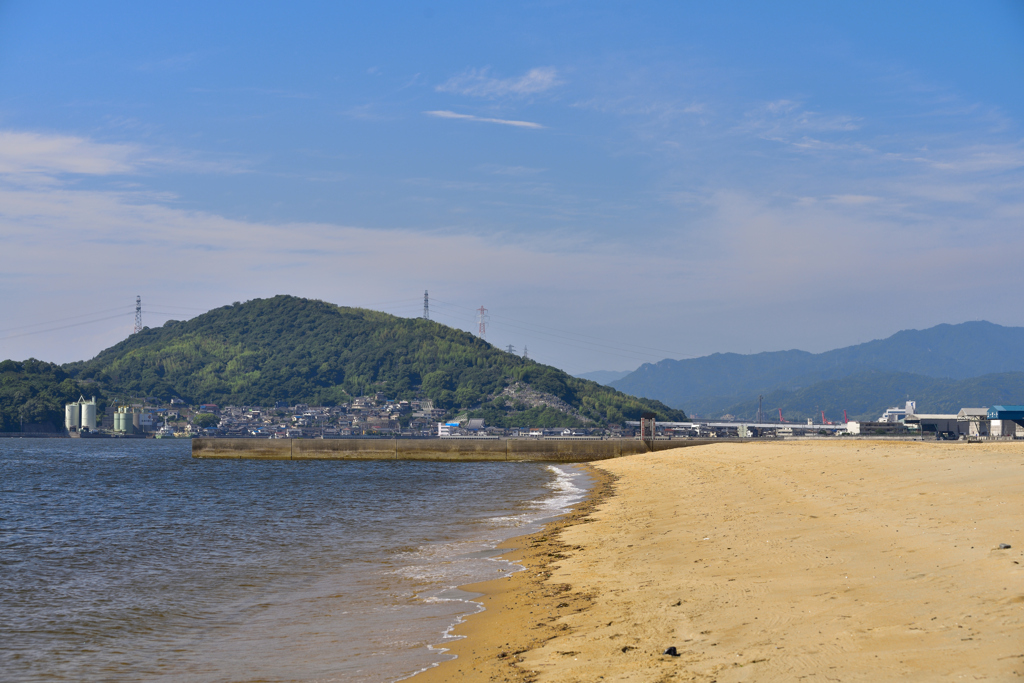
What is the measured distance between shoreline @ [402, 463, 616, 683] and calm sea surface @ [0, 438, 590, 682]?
0.40m

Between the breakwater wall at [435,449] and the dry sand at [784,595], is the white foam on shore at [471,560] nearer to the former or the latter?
the dry sand at [784,595]

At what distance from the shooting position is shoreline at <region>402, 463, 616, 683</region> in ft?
29.2

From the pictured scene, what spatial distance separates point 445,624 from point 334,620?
84.9 inches

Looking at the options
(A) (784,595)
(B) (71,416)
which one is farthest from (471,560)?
(B) (71,416)

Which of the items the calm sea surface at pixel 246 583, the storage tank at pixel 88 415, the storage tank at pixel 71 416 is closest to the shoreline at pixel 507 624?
the calm sea surface at pixel 246 583

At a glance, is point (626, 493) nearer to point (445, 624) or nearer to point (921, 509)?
point (921, 509)

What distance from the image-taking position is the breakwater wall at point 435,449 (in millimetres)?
78188

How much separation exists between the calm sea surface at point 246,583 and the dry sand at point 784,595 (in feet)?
4.90

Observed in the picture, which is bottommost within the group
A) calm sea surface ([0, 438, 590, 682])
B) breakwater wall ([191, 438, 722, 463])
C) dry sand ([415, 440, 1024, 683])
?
breakwater wall ([191, 438, 722, 463])

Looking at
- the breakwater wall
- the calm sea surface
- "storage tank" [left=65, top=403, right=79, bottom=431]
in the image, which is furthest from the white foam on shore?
"storage tank" [left=65, top=403, right=79, bottom=431]

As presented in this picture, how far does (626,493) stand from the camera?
3195cm

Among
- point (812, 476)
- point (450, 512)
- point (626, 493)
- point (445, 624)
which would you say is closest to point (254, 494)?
point (450, 512)

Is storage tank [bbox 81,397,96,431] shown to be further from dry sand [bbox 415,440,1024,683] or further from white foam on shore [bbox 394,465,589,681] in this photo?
dry sand [bbox 415,440,1024,683]

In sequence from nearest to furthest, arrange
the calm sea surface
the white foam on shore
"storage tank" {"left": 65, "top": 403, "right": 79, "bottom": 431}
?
1. the calm sea surface
2. the white foam on shore
3. "storage tank" {"left": 65, "top": 403, "right": 79, "bottom": 431}
